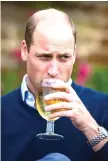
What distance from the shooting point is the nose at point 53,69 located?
7.03 feet

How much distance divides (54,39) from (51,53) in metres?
0.06

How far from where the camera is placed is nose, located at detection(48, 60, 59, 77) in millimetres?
2142

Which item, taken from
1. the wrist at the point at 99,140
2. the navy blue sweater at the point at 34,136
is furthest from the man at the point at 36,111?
the wrist at the point at 99,140

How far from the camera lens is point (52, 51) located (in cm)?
222

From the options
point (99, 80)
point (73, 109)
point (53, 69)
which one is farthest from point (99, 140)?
point (99, 80)

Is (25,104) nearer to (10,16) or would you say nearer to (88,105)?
(88,105)

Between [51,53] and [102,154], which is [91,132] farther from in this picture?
[51,53]

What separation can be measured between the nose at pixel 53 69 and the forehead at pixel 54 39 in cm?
6

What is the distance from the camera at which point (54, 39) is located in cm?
225

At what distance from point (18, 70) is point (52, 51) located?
8.74ft

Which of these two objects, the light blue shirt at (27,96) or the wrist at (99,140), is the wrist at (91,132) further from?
the light blue shirt at (27,96)

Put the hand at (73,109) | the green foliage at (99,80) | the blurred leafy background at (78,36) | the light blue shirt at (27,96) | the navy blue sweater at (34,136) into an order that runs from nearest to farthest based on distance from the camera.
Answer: the hand at (73,109)
the navy blue sweater at (34,136)
the light blue shirt at (27,96)
the green foliage at (99,80)
the blurred leafy background at (78,36)

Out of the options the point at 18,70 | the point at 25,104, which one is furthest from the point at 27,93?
the point at 18,70

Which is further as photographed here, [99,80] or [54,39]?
[99,80]
